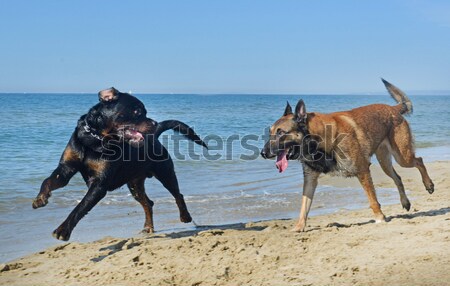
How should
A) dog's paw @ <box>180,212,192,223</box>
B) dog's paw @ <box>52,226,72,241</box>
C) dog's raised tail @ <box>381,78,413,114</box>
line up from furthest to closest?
dog's raised tail @ <box>381,78,413,114</box> → dog's paw @ <box>180,212,192,223</box> → dog's paw @ <box>52,226,72,241</box>

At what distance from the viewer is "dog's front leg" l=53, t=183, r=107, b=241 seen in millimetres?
5652

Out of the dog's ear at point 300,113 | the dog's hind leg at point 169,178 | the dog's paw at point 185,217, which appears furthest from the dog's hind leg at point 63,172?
the dog's ear at point 300,113

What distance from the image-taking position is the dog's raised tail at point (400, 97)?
7687mm

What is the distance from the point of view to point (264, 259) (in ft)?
16.2

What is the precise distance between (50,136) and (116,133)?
50.4 feet

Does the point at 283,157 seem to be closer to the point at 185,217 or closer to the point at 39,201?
the point at 185,217

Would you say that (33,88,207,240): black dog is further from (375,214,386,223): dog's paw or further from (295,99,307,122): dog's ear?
(375,214,386,223): dog's paw

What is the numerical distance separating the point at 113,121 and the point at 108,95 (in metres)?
0.28

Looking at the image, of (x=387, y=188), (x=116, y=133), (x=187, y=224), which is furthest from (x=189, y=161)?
(x=116, y=133)

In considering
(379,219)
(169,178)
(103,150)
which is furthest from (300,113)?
(103,150)

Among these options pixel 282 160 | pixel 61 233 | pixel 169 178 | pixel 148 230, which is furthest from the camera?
pixel 169 178

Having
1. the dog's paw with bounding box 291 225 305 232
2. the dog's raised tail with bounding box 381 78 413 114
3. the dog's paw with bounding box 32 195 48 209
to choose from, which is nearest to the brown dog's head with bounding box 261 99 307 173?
the dog's paw with bounding box 291 225 305 232

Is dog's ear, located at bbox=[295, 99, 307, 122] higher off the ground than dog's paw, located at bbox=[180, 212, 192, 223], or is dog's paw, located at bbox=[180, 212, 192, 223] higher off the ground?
dog's ear, located at bbox=[295, 99, 307, 122]

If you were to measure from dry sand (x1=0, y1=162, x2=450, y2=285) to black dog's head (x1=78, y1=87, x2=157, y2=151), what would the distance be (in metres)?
1.12
